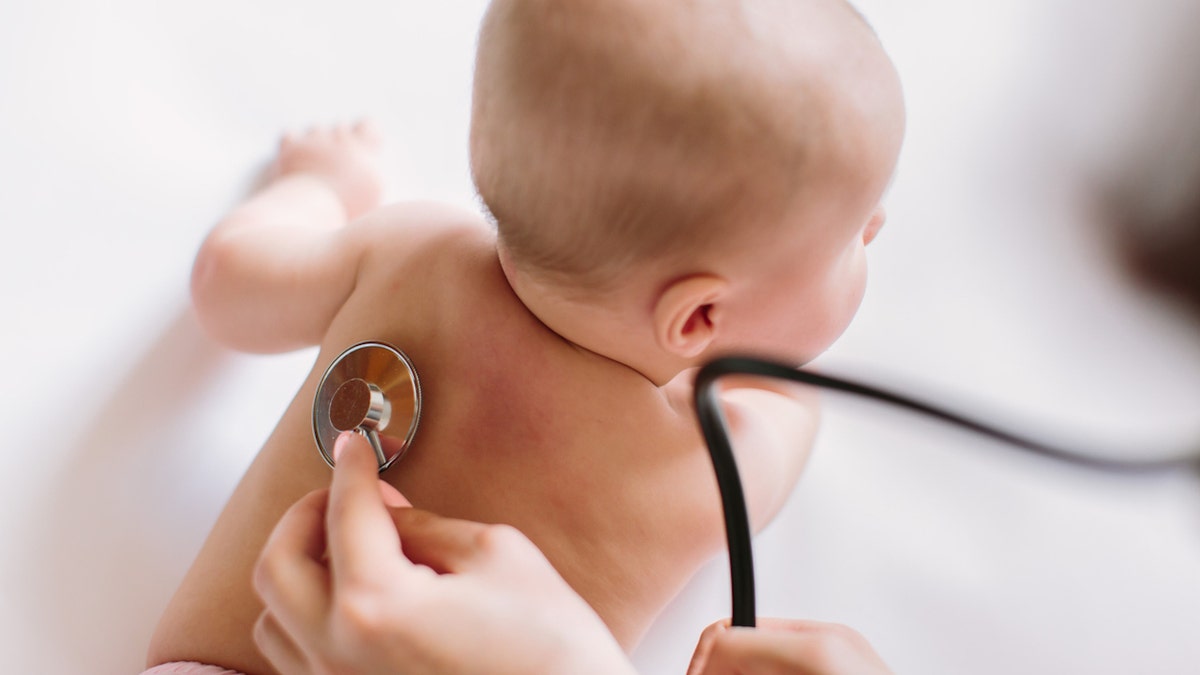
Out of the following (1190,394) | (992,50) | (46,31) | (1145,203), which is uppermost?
(46,31)

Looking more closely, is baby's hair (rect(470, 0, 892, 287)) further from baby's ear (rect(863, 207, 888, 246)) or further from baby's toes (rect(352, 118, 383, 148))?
baby's toes (rect(352, 118, 383, 148))

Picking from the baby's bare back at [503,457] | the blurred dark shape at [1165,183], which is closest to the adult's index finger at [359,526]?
the baby's bare back at [503,457]

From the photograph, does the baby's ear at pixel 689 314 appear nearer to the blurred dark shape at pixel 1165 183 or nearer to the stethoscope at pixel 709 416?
the stethoscope at pixel 709 416

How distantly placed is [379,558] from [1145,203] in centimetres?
88

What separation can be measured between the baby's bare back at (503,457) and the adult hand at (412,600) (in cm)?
11

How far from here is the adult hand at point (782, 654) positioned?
1.69 ft

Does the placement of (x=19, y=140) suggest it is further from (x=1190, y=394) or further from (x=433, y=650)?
(x=1190, y=394)

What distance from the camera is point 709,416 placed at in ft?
1.66

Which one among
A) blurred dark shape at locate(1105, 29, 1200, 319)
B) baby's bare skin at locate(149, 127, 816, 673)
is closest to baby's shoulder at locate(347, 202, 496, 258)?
baby's bare skin at locate(149, 127, 816, 673)

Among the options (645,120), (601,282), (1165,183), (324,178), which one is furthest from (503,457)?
(1165,183)

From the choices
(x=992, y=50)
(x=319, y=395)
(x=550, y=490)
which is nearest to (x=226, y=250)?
(x=319, y=395)

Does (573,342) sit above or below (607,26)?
below

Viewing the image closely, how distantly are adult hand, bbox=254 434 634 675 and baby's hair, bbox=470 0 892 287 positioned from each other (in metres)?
0.17

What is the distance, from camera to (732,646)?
1.72 ft
